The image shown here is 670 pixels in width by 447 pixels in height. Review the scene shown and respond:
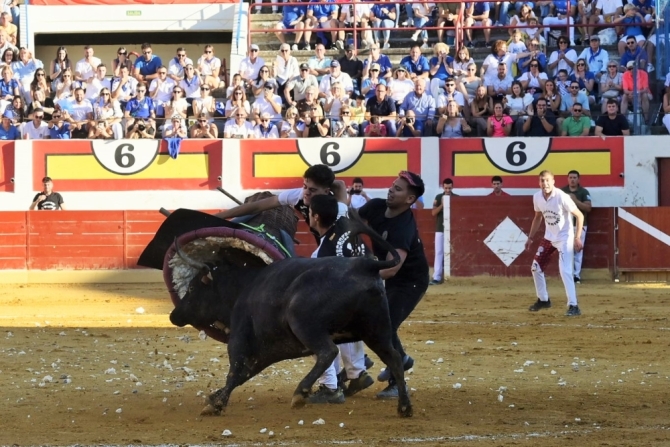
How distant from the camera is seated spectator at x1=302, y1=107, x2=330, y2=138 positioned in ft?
59.9

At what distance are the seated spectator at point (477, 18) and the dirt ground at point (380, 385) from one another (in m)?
8.22

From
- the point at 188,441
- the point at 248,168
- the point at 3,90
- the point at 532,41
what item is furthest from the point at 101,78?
the point at 188,441

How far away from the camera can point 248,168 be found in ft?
60.7

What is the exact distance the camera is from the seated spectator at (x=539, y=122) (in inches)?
700

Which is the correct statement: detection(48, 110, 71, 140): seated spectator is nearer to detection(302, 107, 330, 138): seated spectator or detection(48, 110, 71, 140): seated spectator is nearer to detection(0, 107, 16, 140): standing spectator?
detection(0, 107, 16, 140): standing spectator

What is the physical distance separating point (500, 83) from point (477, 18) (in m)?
2.56

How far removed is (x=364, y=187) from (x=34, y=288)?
17.4ft

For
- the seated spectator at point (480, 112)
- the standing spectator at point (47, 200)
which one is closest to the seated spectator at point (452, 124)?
the seated spectator at point (480, 112)

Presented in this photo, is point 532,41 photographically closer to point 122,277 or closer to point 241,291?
point 122,277

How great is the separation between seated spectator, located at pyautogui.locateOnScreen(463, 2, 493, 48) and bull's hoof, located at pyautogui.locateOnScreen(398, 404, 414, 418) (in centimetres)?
1490

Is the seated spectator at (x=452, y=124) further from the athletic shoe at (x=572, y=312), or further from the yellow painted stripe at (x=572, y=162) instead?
the athletic shoe at (x=572, y=312)

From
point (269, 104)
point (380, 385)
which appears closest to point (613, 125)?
point (269, 104)

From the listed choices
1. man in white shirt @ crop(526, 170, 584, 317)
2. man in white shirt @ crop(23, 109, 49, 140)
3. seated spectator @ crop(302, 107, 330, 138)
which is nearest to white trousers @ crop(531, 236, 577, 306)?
man in white shirt @ crop(526, 170, 584, 317)

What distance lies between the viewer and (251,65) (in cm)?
1984
